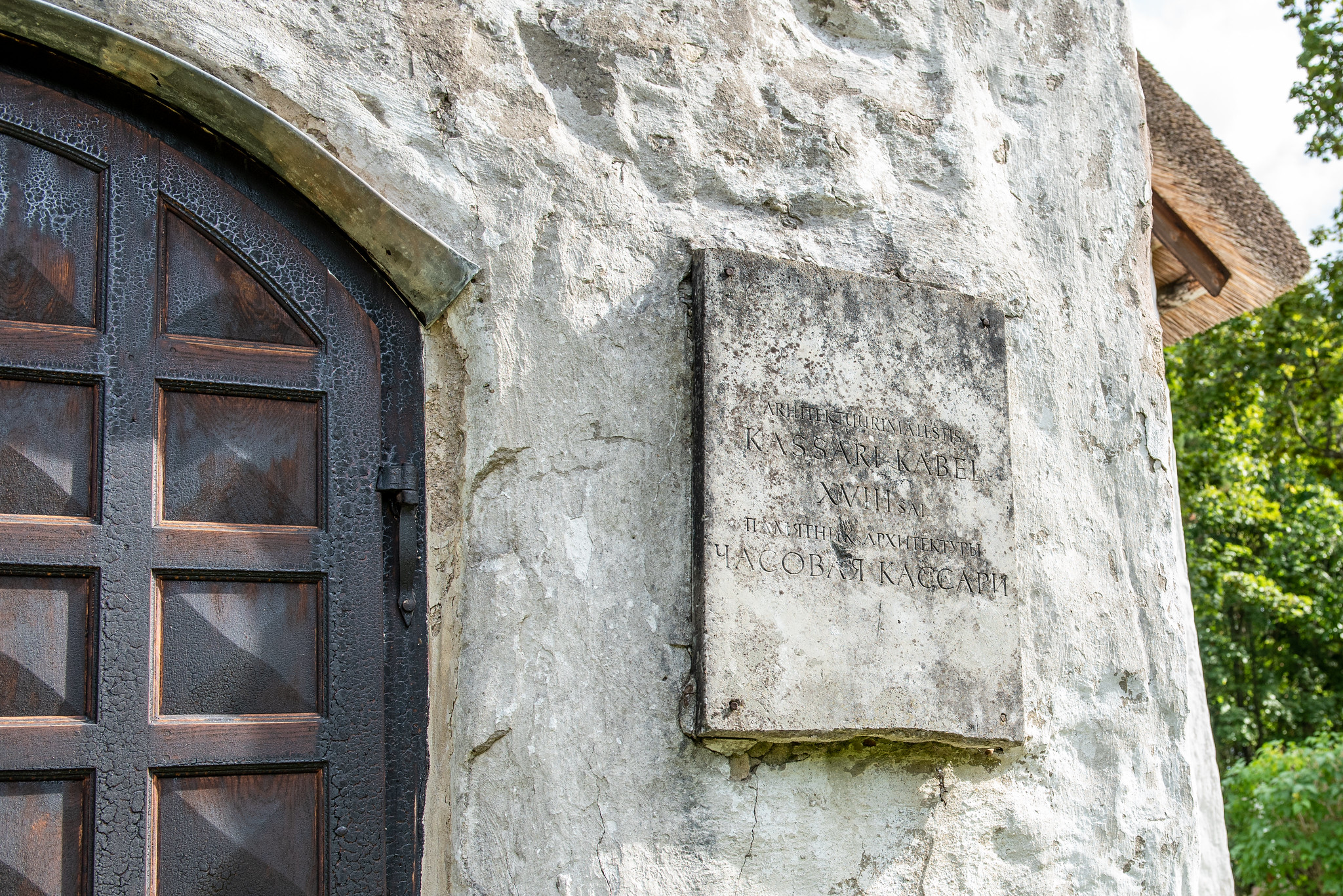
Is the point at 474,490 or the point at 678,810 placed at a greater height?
the point at 474,490

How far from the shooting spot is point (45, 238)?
1.65 meters

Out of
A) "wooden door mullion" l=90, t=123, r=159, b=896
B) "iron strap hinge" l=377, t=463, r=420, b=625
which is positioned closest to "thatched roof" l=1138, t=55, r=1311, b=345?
"iron strap hinge" l=377, t=463, r=420, b=625

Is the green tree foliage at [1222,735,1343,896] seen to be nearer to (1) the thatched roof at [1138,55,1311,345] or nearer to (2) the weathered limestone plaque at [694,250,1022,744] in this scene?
(1) the thatched roof at [1138,55,1311,345]

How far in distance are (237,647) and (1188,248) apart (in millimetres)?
2678

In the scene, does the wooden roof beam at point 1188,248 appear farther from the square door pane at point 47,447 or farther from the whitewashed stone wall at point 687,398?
the square door pane at point 47,447

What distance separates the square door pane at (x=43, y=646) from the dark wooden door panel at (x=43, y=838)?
10 centimetres

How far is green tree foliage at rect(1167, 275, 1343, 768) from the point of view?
9.47 m

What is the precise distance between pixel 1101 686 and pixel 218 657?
1.53 m

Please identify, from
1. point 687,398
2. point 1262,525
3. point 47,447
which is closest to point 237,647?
point 47,447

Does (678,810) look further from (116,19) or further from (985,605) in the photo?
(116,19)

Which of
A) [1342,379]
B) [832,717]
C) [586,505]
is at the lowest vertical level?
[832,717]

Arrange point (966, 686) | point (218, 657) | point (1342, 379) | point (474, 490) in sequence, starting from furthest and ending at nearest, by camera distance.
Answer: point (1342, 379) < point (966, 686) < point (474, 490) < point (218, 657)

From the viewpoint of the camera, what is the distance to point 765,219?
2016mm

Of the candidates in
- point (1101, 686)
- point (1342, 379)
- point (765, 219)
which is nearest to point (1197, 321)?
point (1101, 686)
